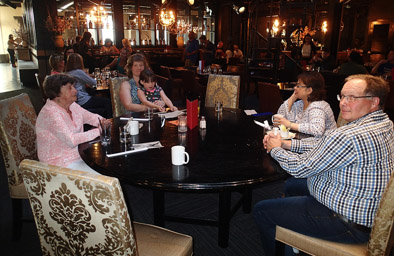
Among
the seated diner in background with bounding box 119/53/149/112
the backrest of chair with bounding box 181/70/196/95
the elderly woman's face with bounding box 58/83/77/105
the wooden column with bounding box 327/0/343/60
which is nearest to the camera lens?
the elderly woman's face with bounding box 58/83/77/105

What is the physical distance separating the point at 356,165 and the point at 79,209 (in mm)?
1236

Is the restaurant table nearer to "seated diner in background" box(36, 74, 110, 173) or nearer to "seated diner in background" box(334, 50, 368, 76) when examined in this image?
"seated diner in background" box(36, 74, 110, 173)

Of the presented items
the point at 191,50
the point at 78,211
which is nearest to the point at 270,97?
the point at 78,211

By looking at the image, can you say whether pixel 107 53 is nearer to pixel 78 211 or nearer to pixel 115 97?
pixel 115 97

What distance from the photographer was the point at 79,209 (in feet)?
3.75

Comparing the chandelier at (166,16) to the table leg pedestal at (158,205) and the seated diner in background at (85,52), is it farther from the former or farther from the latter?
the table leg pedestal at (158,205)

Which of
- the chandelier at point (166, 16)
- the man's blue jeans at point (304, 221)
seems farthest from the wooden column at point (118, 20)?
the man's blue jeans at point (304, 221)

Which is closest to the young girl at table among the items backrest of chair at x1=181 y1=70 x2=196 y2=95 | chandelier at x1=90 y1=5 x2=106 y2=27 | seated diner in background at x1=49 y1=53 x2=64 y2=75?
seated diner in background at x1=49 y1=53 x2=64 y2=75

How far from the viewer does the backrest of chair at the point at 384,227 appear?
1332 mm

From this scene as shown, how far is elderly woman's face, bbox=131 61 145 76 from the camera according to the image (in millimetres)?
3559

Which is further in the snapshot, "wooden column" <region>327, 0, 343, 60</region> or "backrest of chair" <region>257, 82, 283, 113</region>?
"wooden column" <region>327, 0, 343, 60</region>

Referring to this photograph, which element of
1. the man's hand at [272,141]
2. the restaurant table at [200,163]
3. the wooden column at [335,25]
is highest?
the wooden column at [335,25]

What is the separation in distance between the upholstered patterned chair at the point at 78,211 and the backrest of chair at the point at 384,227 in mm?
1064

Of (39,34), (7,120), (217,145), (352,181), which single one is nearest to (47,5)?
(39,34)
